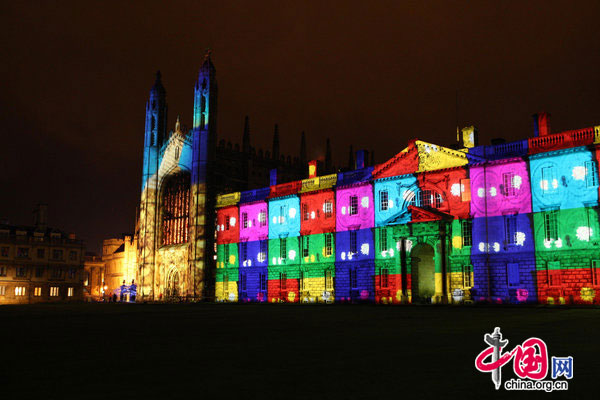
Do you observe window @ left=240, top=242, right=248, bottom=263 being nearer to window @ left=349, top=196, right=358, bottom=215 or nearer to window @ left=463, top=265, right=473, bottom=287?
window @ left=349, top=196, right=358, bottom=215

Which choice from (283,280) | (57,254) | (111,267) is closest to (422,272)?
(283,280)

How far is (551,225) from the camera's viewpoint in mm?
38875

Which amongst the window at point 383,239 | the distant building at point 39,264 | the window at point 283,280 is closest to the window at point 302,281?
the window at point 283,280

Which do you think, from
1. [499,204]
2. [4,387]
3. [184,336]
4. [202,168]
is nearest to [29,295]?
[202,168]

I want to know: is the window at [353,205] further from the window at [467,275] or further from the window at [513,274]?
the window at [513,274]

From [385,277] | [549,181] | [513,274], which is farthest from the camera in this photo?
[385,277]

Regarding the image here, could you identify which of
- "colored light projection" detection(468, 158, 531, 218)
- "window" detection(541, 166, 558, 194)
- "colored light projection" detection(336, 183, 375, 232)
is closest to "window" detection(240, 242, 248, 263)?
"colored light projection" detection(336, 183, 375, 232)

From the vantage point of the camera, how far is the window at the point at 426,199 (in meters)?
45.3

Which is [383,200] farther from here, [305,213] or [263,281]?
[263,281]

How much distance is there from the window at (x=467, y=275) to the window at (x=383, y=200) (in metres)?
8.58

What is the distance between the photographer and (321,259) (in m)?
52.8

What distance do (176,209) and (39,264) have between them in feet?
86.3

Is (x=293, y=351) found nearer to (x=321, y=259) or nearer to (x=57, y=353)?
(x=57, y=353)

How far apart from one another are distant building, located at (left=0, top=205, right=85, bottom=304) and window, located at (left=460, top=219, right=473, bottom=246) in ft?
205
